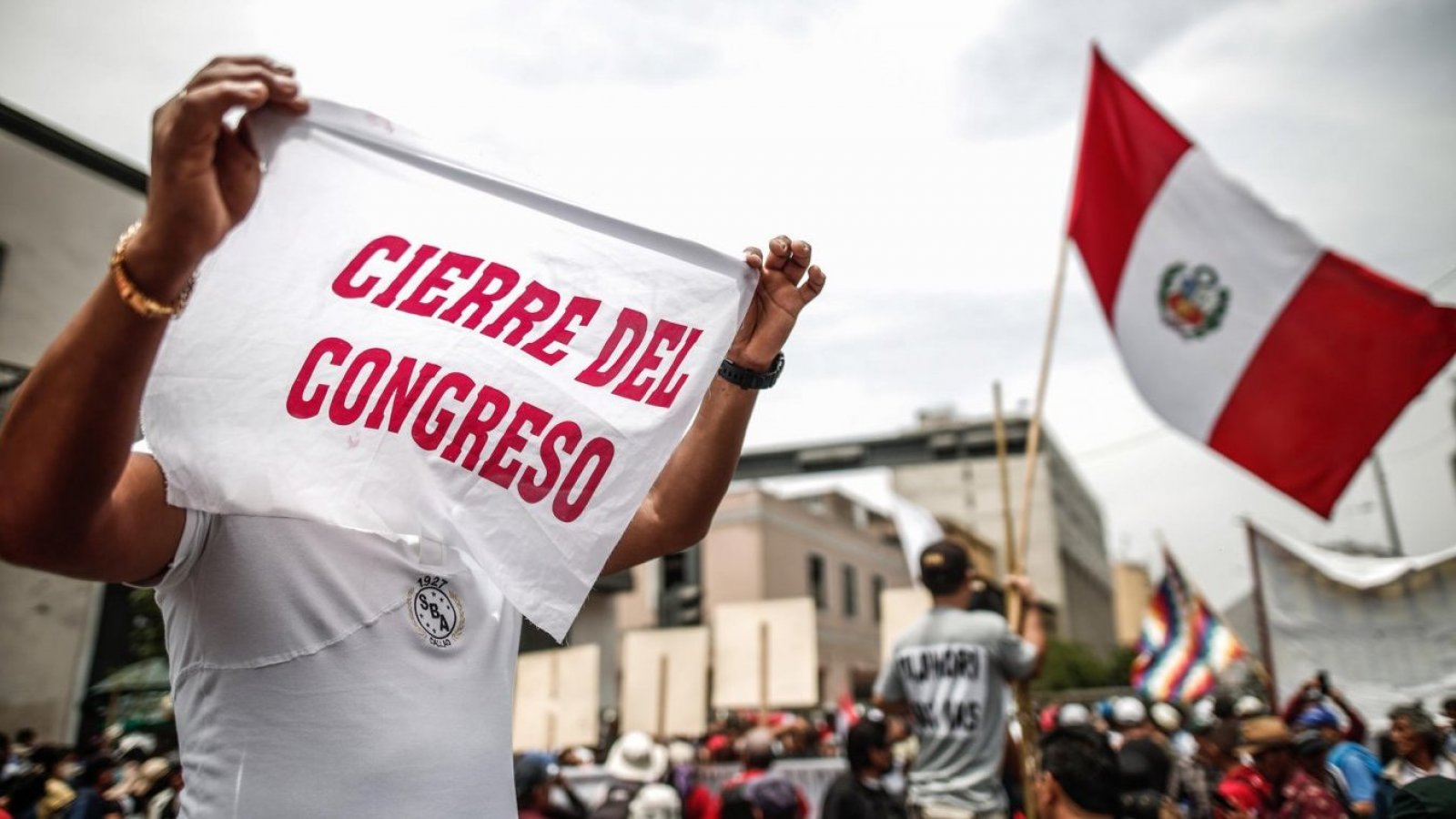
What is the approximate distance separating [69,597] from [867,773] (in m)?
12.1

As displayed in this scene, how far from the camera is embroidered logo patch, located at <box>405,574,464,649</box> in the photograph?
141 cm

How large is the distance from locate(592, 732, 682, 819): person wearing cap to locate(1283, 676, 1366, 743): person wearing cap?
4.15 m

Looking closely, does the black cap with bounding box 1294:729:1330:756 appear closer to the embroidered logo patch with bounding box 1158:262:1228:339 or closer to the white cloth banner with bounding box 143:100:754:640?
the embroidered logo patch with bounding box 1158:262:1228:339

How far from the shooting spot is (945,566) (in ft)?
15.0

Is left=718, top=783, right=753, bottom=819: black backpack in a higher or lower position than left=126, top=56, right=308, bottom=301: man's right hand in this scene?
lower

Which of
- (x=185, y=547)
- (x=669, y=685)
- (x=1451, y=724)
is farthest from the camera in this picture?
(x=669, y=685)

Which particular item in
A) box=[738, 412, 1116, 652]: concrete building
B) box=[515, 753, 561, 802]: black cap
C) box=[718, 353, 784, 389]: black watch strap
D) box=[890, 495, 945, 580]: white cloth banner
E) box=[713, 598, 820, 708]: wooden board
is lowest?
box=[515, 753, 561, 802]: black cap

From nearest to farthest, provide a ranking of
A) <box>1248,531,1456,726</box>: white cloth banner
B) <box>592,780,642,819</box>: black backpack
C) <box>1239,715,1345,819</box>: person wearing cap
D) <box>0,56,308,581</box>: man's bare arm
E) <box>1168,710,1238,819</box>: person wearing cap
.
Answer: <box>0,56,308,581</box>: man's bare arm, <box>1239,715,1345,819</box>: person wearing cap, <box>592,780,642,819</box>: black backpack, <box>1168,710,1238,819</box>: person wearing cap, <box>1248,531,1456,726</box>: white cloth banner

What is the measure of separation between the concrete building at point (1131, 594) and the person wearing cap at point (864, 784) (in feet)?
223

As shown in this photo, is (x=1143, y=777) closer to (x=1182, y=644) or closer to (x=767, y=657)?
(x=767, y=657)

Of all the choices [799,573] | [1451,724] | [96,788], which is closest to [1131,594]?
[799,573]

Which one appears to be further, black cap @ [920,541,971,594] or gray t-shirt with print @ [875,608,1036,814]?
black cap @ [920,541,971,594]

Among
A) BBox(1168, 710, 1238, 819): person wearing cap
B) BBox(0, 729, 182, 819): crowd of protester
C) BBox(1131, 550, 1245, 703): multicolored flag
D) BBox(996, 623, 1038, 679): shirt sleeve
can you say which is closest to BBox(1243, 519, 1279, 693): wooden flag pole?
BBox(1168, 710, 1238, 819): person wearing cap

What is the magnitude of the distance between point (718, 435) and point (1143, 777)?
15.8ft
